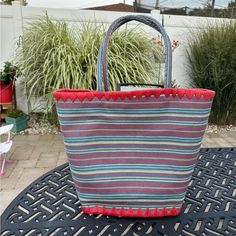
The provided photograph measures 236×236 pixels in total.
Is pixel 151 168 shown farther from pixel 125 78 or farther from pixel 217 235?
pixel 125 78

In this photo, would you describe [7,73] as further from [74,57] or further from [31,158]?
[31,158]

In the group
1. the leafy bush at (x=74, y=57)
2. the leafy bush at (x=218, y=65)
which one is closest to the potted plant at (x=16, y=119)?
the leafy bush at (x=74, y=57)

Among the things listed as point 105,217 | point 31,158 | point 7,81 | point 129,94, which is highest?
point 129,94

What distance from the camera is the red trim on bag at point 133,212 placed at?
681 mm

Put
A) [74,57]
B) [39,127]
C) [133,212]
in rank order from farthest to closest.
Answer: [39,127]
[74,57]
[133,212]

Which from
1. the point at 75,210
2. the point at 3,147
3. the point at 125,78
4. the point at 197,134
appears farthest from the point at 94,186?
the point at 125,78

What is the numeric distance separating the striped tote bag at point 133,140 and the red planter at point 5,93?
2.47m

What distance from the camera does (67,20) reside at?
300cm

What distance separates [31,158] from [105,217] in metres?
1.57

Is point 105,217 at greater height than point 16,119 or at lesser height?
greater

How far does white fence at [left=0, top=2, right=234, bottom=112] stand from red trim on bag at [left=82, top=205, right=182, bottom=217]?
8.72 ft

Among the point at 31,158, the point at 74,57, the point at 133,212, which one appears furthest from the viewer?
the point at 74,57


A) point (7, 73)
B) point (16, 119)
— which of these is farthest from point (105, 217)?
point (7, 73)

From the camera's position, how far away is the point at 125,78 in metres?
2.43
